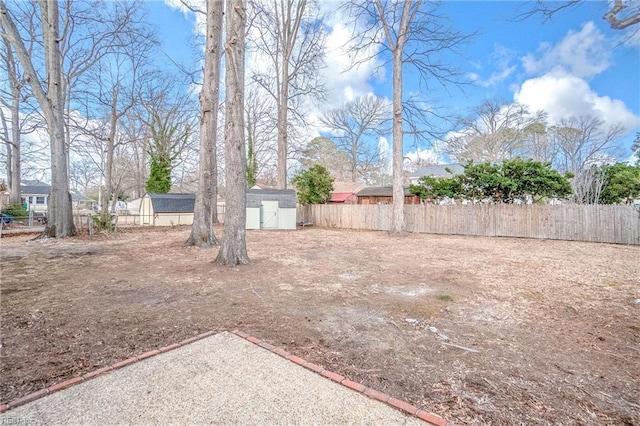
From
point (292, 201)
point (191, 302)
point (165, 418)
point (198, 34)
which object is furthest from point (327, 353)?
point (292, 201)

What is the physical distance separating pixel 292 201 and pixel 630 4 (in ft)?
46.7

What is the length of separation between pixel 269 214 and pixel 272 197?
0.93 meters

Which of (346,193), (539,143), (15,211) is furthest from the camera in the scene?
(346,193)

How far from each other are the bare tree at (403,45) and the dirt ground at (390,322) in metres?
7.48

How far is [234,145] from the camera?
246 inches

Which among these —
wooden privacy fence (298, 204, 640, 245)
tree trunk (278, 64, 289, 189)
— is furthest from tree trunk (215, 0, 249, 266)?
tree trunk (278, 64, 289, 189)

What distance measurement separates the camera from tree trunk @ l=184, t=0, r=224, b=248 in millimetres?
8727

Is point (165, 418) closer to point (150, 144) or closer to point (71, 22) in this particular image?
point (71, 22)

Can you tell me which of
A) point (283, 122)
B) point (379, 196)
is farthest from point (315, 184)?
point (379, 196)

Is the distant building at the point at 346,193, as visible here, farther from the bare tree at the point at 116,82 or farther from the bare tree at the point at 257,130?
the bare tree at the point at 116,82

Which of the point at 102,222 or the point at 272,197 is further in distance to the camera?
the point at 272,197

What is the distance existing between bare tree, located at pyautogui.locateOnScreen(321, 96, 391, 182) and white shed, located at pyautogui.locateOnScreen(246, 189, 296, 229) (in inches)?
422

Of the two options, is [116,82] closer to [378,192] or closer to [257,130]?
[257,130]

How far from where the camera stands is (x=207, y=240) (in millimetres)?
8867
